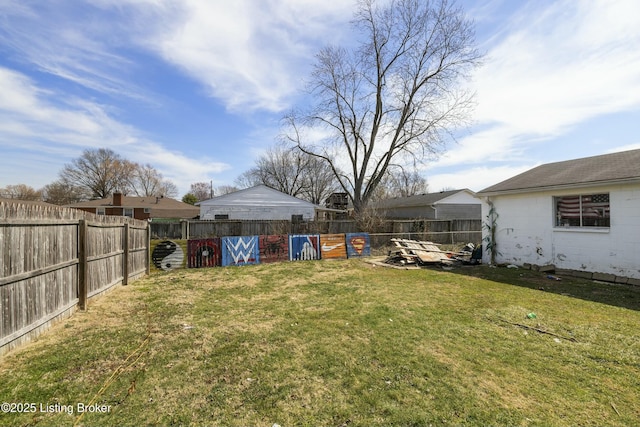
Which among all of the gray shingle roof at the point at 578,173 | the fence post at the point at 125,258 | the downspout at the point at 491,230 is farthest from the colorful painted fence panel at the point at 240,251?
the gray shingle roof at the point at 578,173

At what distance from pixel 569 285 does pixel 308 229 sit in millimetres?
11701

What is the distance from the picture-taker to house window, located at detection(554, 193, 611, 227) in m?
8.34

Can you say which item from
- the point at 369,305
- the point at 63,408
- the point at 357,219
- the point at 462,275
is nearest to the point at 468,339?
the point at 369,305

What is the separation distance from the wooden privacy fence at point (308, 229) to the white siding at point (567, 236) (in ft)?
19.6

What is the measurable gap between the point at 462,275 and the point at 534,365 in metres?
6.30

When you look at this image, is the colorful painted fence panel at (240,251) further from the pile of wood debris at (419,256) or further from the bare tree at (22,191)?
the bare tree at (22,191)

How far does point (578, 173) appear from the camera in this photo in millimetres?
9391

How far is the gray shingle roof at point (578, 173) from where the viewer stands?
26.4ft

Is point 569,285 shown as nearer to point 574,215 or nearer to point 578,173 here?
point 574,215

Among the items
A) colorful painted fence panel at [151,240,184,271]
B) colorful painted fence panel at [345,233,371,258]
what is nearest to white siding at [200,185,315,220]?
colorful painted fence panel at [345,233,371,258]

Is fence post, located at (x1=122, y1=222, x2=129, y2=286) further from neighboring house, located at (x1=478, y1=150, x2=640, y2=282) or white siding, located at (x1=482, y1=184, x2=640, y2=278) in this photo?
white siding, located at (x1=482, y1=184, x2=640, y2=278)

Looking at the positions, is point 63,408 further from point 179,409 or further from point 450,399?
point 450,399

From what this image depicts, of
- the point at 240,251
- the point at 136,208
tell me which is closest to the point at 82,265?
the point at 240,251

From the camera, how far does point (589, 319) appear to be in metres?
5.12
